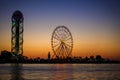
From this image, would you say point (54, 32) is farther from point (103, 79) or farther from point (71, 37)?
point (103, 79)

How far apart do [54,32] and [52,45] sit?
6606mm

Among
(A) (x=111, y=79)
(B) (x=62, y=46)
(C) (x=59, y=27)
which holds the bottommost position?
(A) (x=111, y=79)

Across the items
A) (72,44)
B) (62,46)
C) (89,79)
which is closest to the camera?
(89,79)

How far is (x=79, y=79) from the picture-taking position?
67.4 m

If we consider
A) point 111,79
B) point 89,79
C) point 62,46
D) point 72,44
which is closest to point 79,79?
point 89,79

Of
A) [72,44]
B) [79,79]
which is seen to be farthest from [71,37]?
[79,79]

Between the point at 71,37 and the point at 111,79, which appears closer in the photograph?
the point at 111,79

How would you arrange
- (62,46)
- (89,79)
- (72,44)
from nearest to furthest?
(89,79), (62,46), (72,44)

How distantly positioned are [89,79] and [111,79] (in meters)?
4.84

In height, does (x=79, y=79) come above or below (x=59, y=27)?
below

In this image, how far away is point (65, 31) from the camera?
6068 inches

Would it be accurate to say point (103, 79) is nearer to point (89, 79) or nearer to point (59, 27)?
point (89, 79)

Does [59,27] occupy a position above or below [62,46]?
above

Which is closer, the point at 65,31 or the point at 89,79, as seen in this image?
the point at 89,79
